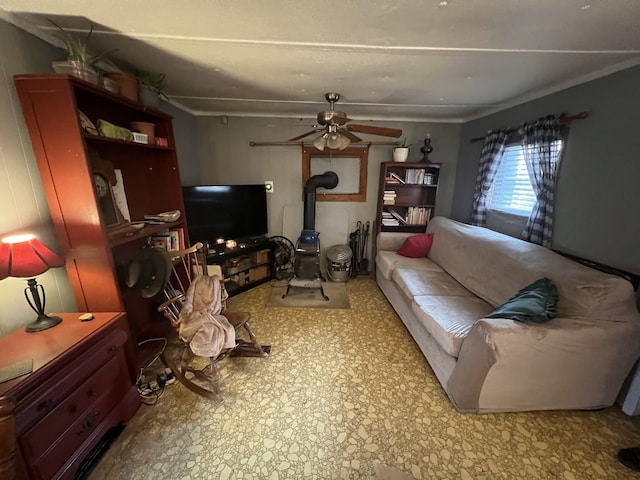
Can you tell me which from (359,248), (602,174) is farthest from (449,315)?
(359,248)

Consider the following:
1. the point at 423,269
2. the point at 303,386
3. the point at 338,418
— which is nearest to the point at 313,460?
the point at 338,418

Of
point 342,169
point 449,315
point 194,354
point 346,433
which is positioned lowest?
point 346,433

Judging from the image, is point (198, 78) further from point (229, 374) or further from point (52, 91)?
point (229, 374)

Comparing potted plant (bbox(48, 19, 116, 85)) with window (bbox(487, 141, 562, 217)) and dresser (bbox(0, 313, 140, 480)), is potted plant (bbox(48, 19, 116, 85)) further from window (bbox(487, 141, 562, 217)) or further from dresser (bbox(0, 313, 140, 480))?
window (bbox(487, 141, 562, 217))

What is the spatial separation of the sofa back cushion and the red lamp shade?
2844mm

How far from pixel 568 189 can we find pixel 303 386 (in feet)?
8.75

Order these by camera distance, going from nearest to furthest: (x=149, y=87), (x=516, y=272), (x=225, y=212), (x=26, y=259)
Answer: (x=26, y=259)
(x=149, y=87)
(x=516, y=272)
(x=225, y=212)

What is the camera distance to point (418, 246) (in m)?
3.12

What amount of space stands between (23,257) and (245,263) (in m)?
2.18

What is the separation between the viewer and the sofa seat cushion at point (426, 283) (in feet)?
7.33

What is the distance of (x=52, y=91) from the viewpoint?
1.21 metres

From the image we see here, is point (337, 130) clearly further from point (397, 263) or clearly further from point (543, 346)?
point (543, 346)

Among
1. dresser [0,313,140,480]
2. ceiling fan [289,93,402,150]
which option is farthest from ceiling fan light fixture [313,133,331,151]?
dresser [0,313,140,480]

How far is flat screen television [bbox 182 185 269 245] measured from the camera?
277 centimetres
